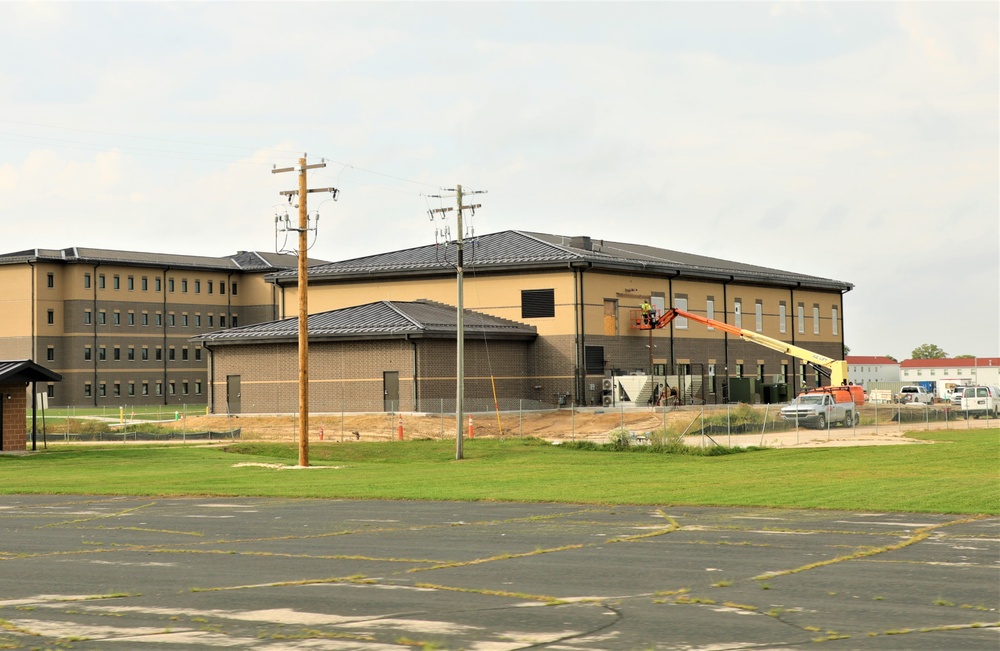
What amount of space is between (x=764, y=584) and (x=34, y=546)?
11900 mm

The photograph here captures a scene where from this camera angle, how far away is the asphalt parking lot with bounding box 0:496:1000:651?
467 inches

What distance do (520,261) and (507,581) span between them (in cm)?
5471

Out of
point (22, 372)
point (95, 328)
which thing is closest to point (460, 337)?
point (22, 372)

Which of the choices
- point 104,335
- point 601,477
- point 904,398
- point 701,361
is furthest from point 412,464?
point 104,335

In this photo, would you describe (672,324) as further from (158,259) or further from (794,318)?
(158,259)

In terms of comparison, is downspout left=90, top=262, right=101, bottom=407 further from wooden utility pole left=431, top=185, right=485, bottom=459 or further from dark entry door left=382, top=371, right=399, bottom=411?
wooden utility pole left=431, top=185, right=485, bottom=459

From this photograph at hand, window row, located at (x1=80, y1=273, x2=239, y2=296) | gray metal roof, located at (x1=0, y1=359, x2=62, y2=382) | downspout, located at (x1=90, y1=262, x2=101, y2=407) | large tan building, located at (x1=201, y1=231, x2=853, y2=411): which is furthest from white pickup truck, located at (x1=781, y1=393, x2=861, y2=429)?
window row, located at (x1=80, y1=273, x2=239, y2=296)

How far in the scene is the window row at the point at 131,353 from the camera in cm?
10256

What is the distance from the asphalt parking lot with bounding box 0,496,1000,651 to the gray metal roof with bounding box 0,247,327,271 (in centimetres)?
8255

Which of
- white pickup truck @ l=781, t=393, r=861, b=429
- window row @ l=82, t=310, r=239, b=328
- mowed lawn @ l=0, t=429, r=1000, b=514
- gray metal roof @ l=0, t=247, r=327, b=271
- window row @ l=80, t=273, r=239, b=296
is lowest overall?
mowed lawn @ l=0, t=429, r=1000, b=514

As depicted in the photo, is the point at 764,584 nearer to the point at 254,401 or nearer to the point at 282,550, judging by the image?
the point at 282,550

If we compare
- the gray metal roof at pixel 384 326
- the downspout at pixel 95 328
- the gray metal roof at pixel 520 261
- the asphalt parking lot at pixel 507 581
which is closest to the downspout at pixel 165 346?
the downspout at pixel 95 328

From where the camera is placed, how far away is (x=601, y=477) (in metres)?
32.9

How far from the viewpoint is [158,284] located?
109 metres
